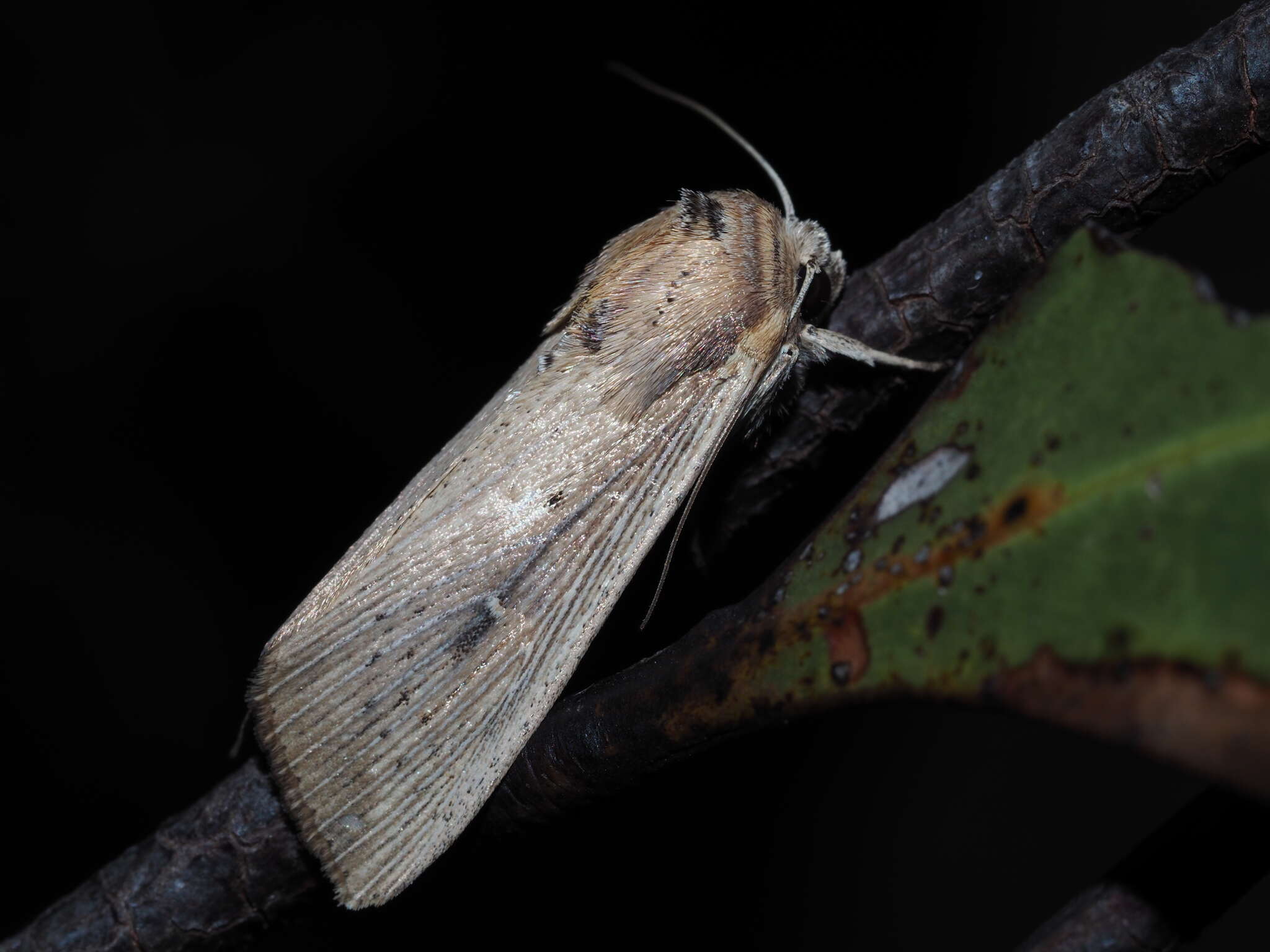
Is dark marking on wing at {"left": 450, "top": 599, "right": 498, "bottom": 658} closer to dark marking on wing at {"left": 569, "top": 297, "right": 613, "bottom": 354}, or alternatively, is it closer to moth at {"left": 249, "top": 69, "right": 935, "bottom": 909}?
moth at {"left": 249, "top": 69, "right": 935, "bottom": 909}

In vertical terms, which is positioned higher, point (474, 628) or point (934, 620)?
point (934, 620)

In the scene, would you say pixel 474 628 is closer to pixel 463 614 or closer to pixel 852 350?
pixel 463 614

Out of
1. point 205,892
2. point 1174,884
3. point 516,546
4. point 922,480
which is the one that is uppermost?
point 922,480

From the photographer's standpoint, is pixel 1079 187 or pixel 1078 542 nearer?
pixel 1078 542

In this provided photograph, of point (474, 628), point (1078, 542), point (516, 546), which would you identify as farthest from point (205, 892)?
point (1078, 542)

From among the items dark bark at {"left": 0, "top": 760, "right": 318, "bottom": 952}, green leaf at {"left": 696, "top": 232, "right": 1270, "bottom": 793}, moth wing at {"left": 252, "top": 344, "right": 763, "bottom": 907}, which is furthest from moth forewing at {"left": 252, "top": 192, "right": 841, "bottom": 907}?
green leaf at {"left": 696, "top": 232, "right": 1270, "bottom": 793}

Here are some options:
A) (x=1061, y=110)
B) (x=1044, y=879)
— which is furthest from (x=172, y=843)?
(x=1061, y=110)
